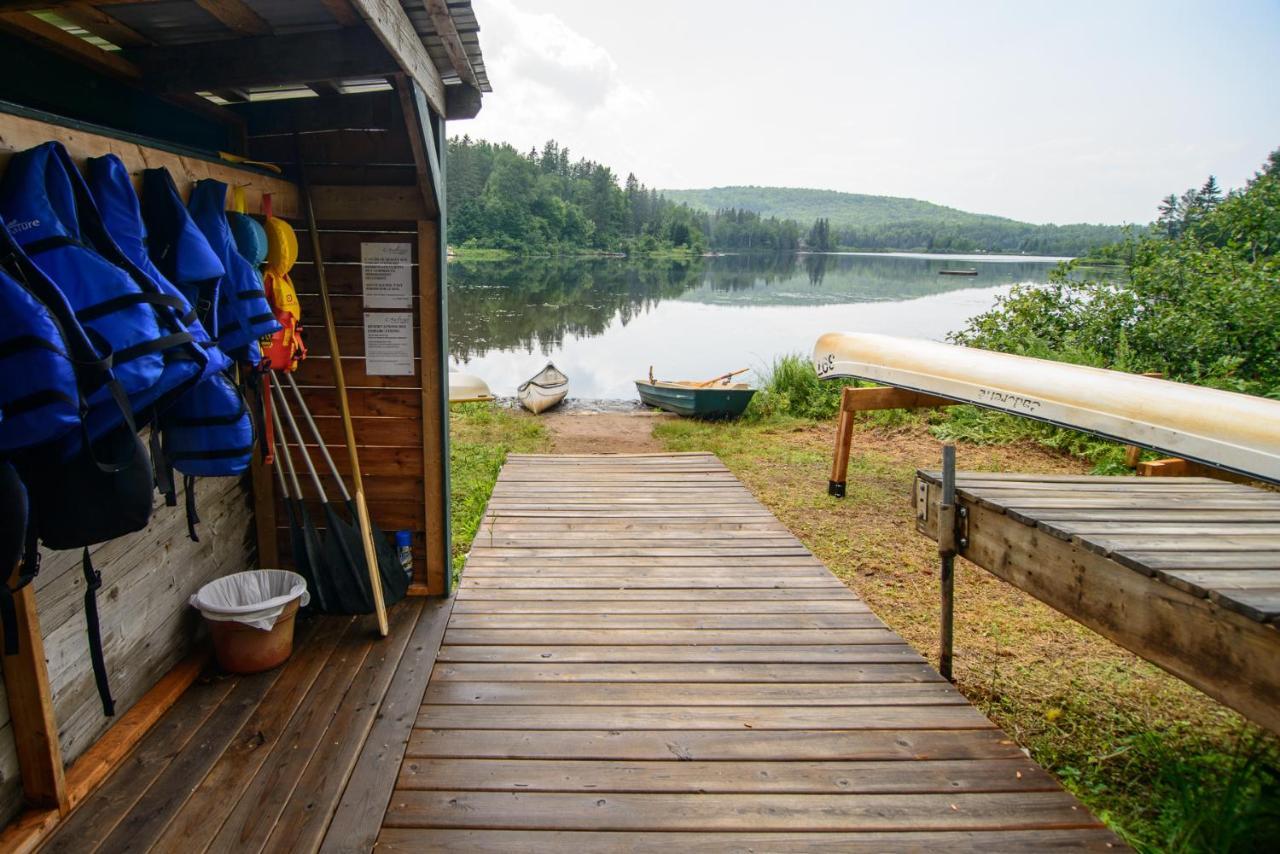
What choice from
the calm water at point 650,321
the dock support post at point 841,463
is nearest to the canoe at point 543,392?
the calm water at point 650,321

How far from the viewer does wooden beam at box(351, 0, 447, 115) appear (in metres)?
2.19

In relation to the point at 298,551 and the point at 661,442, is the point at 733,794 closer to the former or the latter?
the point at 298,551

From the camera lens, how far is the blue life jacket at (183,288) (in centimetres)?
202

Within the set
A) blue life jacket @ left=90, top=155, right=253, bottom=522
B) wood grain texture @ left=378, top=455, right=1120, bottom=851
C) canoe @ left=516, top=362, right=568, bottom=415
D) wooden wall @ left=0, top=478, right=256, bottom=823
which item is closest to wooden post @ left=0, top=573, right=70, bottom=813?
wooden wall @ left=0, top=478, right=256, bottom=823

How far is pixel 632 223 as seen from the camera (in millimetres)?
92000

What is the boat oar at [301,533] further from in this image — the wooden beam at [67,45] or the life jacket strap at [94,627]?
the wooden beam at [67,45]

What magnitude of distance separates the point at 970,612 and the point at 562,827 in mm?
2916

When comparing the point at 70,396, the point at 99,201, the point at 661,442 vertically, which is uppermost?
the point at 99,201

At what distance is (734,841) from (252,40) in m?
3.04

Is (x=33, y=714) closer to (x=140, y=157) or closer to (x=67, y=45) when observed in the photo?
(x=140, y=157)

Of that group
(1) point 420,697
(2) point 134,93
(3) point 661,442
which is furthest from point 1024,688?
(3) point 661,442

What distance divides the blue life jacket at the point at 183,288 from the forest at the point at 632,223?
201 feet

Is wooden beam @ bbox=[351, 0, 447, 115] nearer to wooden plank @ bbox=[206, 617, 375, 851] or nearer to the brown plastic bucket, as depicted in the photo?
the brown plastic bucket

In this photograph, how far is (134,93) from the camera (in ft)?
8.86
